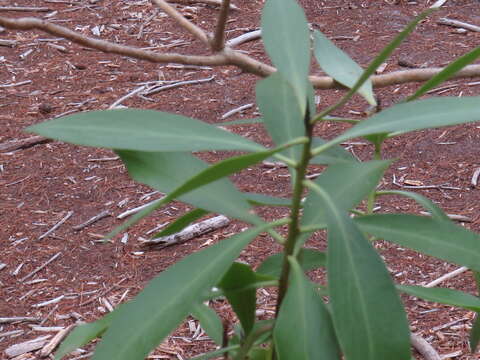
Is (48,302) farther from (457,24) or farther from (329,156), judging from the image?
(457,24)

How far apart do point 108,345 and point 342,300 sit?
0.78 ft

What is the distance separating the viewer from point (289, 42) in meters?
0.88

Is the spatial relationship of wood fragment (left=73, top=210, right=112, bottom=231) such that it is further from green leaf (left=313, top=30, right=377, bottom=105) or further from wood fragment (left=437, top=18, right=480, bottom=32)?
wood fragment (left=437, top=18, right=480, bottom=32)

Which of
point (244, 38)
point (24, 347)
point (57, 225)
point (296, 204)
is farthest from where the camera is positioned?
point (244, 38)

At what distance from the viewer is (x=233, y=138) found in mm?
778

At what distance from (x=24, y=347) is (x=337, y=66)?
5.34 ft

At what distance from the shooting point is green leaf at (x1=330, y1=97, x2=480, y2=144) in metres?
0.75

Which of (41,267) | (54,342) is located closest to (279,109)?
(54,342)

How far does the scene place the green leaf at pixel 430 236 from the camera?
0.83 m

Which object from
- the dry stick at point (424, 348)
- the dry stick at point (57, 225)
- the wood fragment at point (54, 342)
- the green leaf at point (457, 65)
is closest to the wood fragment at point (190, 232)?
the dry stick at point (57, 225)

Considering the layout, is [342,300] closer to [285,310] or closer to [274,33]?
[285,310]

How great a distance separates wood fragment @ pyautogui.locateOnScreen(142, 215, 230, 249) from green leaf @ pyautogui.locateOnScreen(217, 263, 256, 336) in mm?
1763

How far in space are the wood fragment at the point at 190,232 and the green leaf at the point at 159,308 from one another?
1922 millimetres

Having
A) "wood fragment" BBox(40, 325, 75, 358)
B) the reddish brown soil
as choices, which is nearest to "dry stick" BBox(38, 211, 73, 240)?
the reddish brown soil
